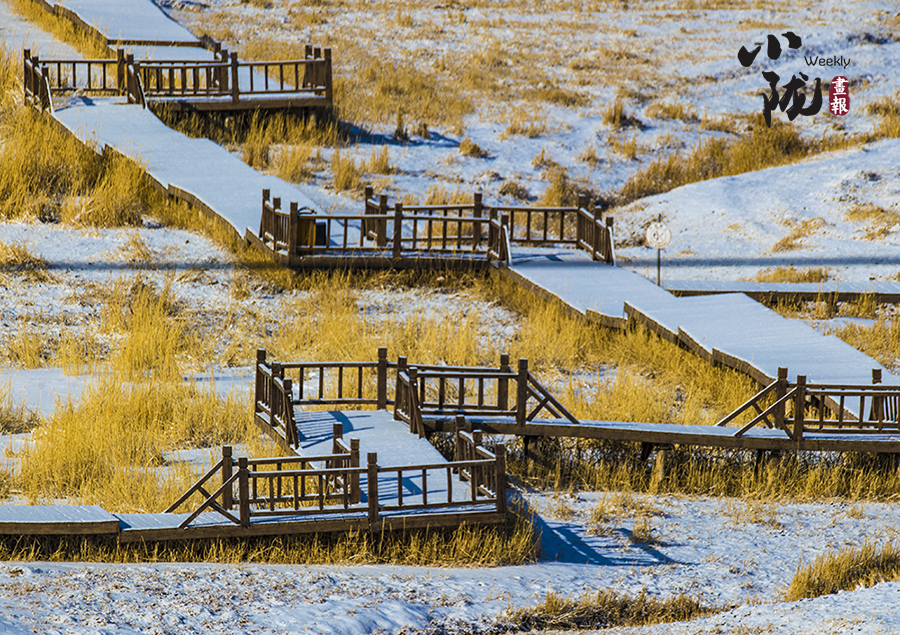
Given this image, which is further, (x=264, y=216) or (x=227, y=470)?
(x=264, y=216)

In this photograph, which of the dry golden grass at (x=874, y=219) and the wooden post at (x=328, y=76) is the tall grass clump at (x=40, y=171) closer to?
the wooden post at (x=328, y=76)

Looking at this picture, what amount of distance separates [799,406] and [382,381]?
409 cm

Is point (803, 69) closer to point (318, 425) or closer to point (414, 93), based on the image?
point (414, 93)

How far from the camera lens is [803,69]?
28750 millimetres

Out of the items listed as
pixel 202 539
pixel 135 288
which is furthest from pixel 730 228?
pixel 202 539

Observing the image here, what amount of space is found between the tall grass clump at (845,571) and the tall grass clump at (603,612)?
0.82m

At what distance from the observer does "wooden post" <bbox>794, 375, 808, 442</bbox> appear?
37.4 feet

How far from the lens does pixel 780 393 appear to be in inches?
461

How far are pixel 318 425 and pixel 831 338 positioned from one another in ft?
19.9

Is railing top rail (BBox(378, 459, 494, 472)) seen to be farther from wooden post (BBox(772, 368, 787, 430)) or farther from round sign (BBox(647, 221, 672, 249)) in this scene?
round sign (BBox(647, 221, 672, 249))

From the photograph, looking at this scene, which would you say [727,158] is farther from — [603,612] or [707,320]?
[603,612]

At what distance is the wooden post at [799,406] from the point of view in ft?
37.4

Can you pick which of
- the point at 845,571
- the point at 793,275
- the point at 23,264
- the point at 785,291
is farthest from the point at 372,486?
the point at 793,275

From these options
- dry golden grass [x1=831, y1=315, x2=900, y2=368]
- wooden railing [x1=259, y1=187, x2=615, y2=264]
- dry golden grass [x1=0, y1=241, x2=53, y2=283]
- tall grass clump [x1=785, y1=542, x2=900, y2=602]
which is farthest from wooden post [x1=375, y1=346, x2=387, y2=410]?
dry golden grass [x1=831, y1=315, x2=900, y2=368]
